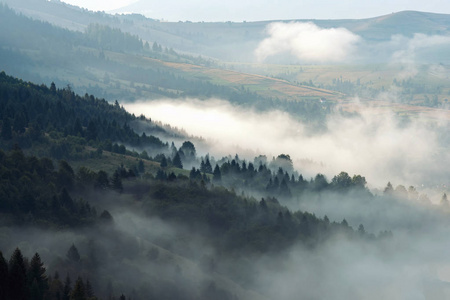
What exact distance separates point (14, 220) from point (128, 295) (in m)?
43.7

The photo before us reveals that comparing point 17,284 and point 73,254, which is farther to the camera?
point 73,254

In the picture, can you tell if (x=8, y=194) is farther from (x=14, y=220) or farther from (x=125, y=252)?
(x=125, y=252)

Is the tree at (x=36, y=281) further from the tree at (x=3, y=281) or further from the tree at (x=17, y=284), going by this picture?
the tree at (x=3, y=281)

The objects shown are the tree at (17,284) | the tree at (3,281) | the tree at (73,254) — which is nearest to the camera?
the tree at (3,281)

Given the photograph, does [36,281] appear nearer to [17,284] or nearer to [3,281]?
[17,284]

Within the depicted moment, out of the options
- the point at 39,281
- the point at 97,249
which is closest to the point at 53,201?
the point at 97,249

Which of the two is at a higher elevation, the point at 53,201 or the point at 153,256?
the point at 53,201

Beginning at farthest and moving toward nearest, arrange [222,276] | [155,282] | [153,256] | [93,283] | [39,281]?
[222,276], [153,256], [155,282], [93,283], [39,281]

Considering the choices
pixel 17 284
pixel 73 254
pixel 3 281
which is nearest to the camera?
pixel 3 281

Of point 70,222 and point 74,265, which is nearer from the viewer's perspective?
point 74,265

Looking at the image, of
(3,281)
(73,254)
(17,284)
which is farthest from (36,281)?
(73,254)

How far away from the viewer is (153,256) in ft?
604

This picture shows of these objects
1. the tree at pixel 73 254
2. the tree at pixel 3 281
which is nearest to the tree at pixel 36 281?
the tree at pixel 3 281

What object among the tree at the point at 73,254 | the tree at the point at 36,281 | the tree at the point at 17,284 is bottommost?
the tree at the point at 73,254
